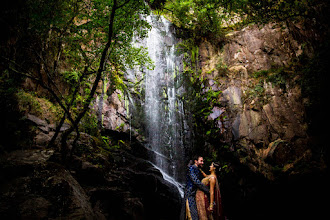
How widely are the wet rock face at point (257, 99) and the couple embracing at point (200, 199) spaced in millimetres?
3806

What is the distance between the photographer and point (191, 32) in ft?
45.6

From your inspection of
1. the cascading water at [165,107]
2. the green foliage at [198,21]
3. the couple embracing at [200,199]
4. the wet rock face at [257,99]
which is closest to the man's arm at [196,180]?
the couple embracing at [200,199]

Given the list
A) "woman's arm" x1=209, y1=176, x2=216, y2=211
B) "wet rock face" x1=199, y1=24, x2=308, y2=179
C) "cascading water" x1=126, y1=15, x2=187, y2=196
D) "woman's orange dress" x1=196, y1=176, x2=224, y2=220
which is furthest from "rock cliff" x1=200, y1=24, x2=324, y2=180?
"woman's arm" x1=209, y1=176, x2=216, y2=211

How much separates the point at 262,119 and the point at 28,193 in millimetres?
8625

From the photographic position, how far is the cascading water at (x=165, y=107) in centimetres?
1052

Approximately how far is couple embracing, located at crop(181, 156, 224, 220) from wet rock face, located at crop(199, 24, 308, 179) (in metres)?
3.81

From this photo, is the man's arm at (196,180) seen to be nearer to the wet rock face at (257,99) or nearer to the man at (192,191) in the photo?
the man at (192,191)

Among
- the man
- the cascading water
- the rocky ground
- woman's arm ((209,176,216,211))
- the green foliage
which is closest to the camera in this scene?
the rocky ground

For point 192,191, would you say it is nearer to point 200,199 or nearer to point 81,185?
point 200,199

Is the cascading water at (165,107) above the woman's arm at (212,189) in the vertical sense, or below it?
above

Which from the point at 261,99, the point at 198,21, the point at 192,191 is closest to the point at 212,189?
the point at 192,191

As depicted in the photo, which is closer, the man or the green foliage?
the man

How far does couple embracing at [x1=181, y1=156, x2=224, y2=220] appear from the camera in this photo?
4059 millimetres

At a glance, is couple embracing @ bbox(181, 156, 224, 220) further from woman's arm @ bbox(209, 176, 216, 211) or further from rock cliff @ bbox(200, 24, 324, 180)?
rock cliff @ bbox(200, 24, 324, 180)
